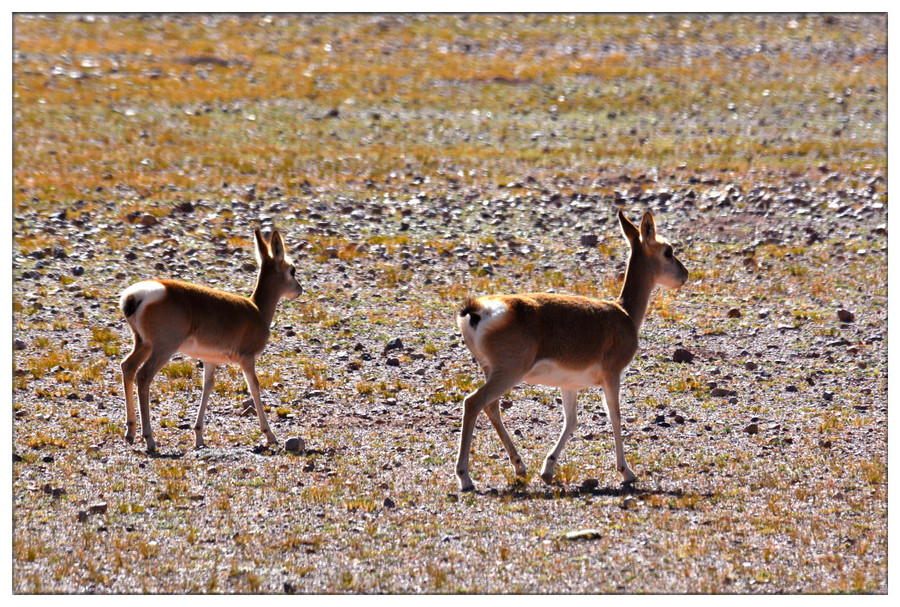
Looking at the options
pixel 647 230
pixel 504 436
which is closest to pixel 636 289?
pixel 647 230

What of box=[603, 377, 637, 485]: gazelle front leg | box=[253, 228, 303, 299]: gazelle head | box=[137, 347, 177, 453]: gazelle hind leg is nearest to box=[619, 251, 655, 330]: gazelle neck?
box=[603, 377, 637, 485]: gazelle front leg

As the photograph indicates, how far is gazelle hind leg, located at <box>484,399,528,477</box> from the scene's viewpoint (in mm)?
11484

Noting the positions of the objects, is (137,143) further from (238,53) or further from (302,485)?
(302,485)

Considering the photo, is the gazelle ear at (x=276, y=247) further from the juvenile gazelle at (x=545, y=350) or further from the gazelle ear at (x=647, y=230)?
the gazelle ear at (x=647, y=230)

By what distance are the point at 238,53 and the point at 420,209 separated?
31.2 metres

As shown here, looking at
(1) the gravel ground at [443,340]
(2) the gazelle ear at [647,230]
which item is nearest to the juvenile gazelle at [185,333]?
(1) the gravel ground at [443,340]

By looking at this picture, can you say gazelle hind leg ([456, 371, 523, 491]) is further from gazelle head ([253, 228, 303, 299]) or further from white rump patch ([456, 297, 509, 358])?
gazelle head ([253, 228, 303, 299])

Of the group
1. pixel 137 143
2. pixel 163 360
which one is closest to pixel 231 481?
pixel 163 360

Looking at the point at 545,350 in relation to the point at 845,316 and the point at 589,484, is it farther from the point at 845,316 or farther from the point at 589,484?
the point at 845,316

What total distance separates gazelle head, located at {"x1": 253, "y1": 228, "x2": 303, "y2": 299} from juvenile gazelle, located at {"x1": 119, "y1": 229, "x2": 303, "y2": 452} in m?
0.68

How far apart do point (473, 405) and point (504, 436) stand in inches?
31.1

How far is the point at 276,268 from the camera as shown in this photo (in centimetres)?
1442

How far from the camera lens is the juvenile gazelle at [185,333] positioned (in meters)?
12.3

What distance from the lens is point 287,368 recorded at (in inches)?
637
